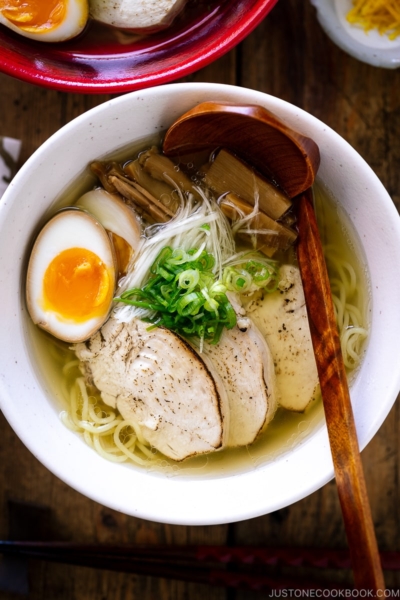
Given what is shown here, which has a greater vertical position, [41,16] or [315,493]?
[41,16]

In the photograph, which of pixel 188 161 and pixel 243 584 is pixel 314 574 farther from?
pixel 188 161

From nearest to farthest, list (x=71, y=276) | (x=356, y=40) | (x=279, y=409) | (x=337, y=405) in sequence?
(x=337, y=405) → (x=71, y=276) → (x=279, y=409) → (x=356, y=40)

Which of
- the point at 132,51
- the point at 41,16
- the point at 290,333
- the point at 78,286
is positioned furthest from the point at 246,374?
the point at 41,16

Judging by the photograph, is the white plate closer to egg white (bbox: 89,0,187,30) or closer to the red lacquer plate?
the red lacquer plate

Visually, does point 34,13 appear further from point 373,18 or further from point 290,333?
point 290,333

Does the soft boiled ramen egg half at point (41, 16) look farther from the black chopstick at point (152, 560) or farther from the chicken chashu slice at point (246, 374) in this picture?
the black chopstick at point (152, 560)

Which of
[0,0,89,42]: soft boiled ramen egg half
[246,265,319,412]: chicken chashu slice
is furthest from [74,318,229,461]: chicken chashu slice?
[0,0,89,42]: soft boiled ramen egg half
